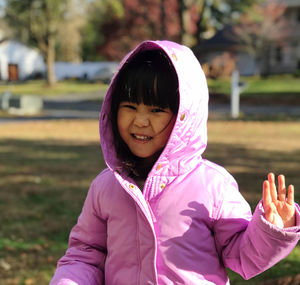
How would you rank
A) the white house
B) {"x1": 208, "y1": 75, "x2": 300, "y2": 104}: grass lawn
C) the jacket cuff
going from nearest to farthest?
the jacket cuff, {"x1": 208, "y1": 75, "x2": 300, "y2": 104}: grass lawn, the white house

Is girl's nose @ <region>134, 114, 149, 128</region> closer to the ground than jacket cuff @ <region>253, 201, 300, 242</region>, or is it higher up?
higher up

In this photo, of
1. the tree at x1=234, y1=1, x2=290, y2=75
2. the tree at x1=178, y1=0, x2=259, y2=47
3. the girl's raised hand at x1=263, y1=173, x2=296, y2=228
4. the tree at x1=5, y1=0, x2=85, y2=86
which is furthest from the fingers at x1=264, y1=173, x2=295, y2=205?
the tree at x1=5, y1=0, x2=85, y2=86

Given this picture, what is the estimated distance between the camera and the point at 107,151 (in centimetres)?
193

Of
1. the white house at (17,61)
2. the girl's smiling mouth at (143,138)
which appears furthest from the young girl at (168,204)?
the white house at (17,61)

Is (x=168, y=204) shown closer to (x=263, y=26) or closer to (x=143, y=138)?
(x=143, y=138)

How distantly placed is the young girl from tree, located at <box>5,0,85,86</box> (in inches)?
1389

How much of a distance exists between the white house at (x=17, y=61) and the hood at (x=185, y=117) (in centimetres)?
5410

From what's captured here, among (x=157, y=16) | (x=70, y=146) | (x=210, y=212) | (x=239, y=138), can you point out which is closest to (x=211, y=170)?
(x=210, y=212)

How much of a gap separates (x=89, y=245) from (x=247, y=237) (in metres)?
0.68

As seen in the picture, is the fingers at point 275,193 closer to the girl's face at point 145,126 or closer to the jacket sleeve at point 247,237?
the jacket sleeve at point 247,237

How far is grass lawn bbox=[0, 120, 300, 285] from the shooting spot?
11.7 ft

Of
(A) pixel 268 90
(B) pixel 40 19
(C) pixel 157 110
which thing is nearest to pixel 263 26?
(A) pixel 268 90

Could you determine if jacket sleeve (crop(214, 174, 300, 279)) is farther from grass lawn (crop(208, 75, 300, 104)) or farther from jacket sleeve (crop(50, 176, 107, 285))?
grass lawn (crop(208, 75, 300, 104))

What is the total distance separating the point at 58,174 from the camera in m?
6.50
